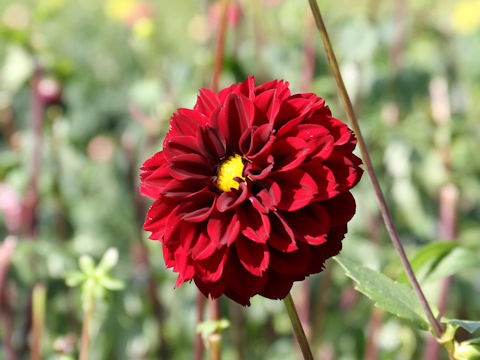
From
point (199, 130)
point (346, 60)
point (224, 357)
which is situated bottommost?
point (224, 357)

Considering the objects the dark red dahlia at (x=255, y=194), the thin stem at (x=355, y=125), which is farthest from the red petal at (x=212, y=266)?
the thin stem at (x=355, y=125)

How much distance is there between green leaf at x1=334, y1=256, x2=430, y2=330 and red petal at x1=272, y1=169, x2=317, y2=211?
0.07m

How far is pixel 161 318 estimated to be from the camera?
1.04 metres

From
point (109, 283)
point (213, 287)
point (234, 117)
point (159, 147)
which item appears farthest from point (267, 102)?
point (159, 147)

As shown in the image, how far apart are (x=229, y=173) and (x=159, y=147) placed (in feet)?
1.81

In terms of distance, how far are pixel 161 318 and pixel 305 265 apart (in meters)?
0.68

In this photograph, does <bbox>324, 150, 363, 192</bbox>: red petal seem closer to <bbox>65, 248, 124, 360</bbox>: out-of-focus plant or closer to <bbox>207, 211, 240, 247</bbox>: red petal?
<bbox>207, 211, 240, 247</bbox>: red petal

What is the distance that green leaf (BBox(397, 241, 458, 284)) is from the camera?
571mm

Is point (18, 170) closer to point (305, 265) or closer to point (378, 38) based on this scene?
point (378, 38)

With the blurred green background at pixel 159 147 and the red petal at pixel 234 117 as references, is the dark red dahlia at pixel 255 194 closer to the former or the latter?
the red petal at pixel 234 117

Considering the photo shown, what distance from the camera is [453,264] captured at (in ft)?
1.92

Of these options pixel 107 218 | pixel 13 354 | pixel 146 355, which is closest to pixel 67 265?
pixel 13 354

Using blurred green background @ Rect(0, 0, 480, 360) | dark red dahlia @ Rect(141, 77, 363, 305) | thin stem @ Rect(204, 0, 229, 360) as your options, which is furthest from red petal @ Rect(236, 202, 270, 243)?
blurred green background @ Rect(0, 0, 480, 360)

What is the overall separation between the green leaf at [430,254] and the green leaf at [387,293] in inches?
2.5
